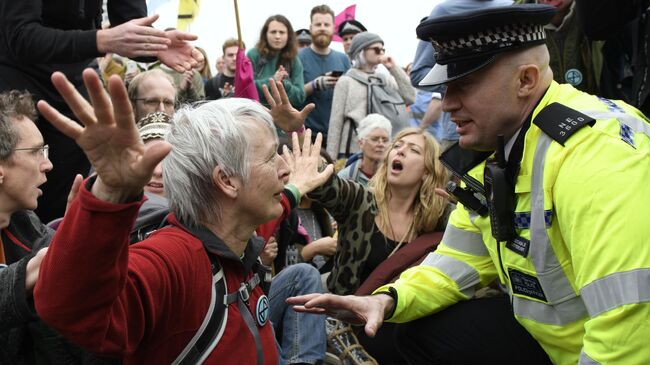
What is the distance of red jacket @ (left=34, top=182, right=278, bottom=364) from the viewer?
183cm

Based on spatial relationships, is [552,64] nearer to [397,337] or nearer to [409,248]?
[409,248]

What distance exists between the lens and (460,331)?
3.27 m

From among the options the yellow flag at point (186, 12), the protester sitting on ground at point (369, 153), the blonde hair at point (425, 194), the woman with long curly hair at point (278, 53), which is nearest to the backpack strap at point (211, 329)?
the blonde hair at point (425, 194)

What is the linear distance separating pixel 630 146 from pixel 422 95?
24.7 feet

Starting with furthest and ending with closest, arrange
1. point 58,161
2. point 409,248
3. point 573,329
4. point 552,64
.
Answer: point 552,64 < point 409,248 < point 58,161 < point 573,329

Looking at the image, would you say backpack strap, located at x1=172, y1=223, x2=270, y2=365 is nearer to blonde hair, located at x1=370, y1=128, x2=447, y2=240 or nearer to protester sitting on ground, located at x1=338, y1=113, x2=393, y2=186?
blonde hair, located at x1=370, y1=128, x2=447, y2=240

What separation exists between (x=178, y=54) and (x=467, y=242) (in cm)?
154

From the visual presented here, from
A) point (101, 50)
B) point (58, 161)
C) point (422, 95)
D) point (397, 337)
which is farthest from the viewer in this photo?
point (422, 95)

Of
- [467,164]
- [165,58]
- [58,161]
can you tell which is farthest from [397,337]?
[58,161]

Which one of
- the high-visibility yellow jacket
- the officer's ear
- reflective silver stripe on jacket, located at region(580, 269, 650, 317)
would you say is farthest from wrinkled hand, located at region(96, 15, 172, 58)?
reflective silver stripe on jacket, located at region(580, 269, 650, 317)

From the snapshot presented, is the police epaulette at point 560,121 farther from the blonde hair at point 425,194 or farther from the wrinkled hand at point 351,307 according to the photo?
the blonde hair at point 425,194

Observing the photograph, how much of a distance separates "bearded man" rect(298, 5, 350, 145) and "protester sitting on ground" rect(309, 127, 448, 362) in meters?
2.92

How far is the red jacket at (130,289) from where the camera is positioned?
5.99 feet

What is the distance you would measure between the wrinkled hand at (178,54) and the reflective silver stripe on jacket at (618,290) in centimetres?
209
